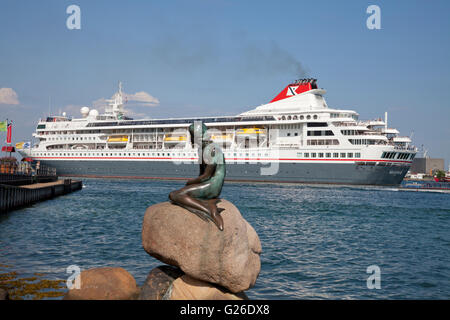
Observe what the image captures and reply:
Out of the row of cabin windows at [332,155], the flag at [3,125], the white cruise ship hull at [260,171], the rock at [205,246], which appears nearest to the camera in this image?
the rock at [205,246]

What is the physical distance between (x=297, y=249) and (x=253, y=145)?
149 ft

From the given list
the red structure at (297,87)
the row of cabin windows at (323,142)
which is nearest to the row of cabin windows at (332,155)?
the row of cabin windows at (323,142)

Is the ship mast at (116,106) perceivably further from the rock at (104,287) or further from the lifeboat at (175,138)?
the rock at (104,287)

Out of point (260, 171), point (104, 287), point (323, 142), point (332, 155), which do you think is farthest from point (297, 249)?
point (323, 142)

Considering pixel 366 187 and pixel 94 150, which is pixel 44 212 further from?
pixel 94 150

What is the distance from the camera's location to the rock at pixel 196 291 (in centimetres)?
701

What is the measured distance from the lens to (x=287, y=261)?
12016mm

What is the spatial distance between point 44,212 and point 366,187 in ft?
133

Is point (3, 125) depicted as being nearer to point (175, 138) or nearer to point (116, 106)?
point (175, 138)

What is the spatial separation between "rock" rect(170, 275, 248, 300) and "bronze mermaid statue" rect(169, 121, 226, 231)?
1244 mm

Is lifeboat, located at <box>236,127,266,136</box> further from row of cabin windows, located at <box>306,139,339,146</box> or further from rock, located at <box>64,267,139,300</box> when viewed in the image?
rock, located at <box>64,267,139,300</box>

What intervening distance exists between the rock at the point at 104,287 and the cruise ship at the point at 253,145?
46.0 metres

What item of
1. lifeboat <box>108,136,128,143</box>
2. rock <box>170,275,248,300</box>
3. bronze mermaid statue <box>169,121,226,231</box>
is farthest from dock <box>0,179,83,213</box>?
lifeboat <box>108,136,128,143</box>
